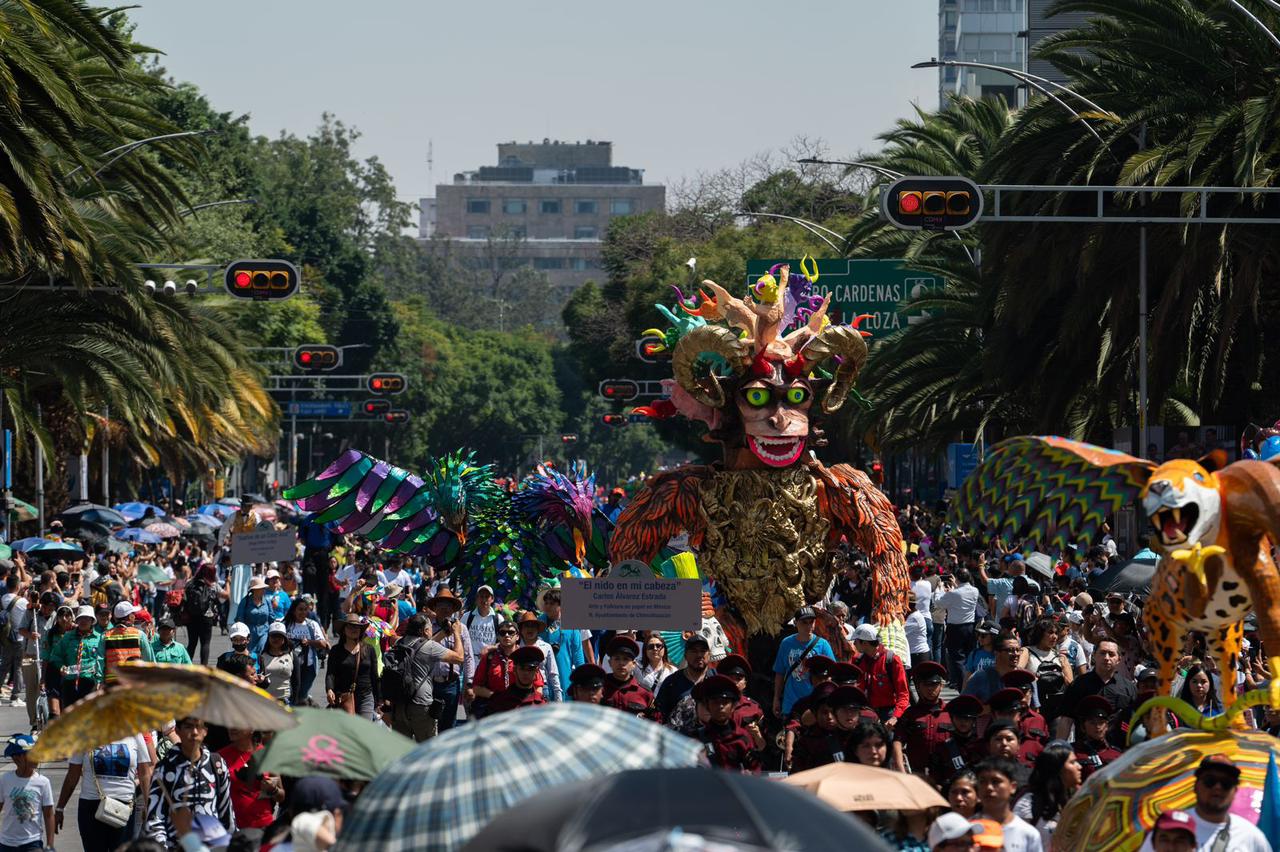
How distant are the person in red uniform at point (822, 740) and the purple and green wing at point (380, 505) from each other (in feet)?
33.2

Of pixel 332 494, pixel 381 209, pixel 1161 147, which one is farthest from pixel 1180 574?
pixel 381 209

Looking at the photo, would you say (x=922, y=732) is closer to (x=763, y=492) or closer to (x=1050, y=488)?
(x=1050, y=488)

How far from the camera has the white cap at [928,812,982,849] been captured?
780 centimetres

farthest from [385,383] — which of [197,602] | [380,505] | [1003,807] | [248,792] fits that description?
[1003,807]

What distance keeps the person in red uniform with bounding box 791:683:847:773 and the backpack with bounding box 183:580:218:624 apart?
1267 cm

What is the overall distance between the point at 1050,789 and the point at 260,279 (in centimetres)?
1979

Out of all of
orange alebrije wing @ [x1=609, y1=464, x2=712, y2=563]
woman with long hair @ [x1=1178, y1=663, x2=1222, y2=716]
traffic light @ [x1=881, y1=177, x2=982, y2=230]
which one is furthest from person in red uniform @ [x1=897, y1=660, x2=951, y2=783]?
traffic light @ [x1=881, y1=177, x2=982, y2=230]

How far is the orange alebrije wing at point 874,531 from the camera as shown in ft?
54.3

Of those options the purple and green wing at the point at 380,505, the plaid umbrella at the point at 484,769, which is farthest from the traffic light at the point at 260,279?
the plaid umbrella at the point at 484,769

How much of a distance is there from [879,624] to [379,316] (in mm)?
67226

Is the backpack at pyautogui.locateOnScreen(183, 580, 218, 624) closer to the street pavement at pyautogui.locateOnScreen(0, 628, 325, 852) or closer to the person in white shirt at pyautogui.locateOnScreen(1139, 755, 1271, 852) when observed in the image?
the street pavement at pyautogui.locateOnScreen(0, 628, 325, 852)

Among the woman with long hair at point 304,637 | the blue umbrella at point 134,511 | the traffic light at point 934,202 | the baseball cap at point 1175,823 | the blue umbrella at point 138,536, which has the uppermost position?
the traffic light at point 934,202

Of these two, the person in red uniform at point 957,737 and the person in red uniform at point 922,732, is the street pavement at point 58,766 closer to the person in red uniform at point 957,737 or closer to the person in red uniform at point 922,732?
the person in red uniform at point 922,732

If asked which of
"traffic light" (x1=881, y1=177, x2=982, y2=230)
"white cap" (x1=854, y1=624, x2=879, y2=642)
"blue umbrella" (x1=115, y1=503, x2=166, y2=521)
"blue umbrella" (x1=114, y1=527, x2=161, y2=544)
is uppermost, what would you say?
"traffic light" (x1=881, y1=177, x2=982, y2=230)
